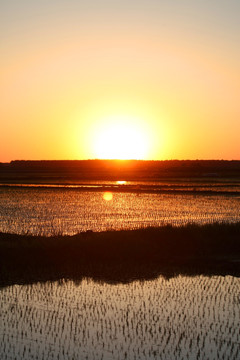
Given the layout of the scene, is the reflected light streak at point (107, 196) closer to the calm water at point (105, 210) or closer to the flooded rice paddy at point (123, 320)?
the calm water at point (105, 210)

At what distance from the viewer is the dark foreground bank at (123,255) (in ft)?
39.5

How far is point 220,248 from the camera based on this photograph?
15.1 meters

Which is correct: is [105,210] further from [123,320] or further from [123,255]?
[123,320]

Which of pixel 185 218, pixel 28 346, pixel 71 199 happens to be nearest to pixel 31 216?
pixel 185 218

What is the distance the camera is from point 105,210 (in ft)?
86.9

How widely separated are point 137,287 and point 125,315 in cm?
197

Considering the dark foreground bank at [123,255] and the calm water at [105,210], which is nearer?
the dark foreground bank at [123,255]

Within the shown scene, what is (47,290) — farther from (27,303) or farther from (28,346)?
(28,346)

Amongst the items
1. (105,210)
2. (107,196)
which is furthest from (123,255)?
(107,196)

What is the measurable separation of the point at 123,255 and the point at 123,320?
5.18 meters

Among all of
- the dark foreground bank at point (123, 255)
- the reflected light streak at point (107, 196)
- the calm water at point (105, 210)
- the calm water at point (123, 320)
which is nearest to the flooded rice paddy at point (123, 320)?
the calm water at point (123, 320)

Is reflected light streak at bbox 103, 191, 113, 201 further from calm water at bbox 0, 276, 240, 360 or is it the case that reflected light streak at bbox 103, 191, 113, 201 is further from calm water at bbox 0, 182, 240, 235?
calm water at bbox 0, 276, 240, 360

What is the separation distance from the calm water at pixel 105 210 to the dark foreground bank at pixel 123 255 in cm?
295

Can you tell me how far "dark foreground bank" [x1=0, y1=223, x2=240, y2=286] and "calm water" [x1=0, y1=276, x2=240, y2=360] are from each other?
89cm
